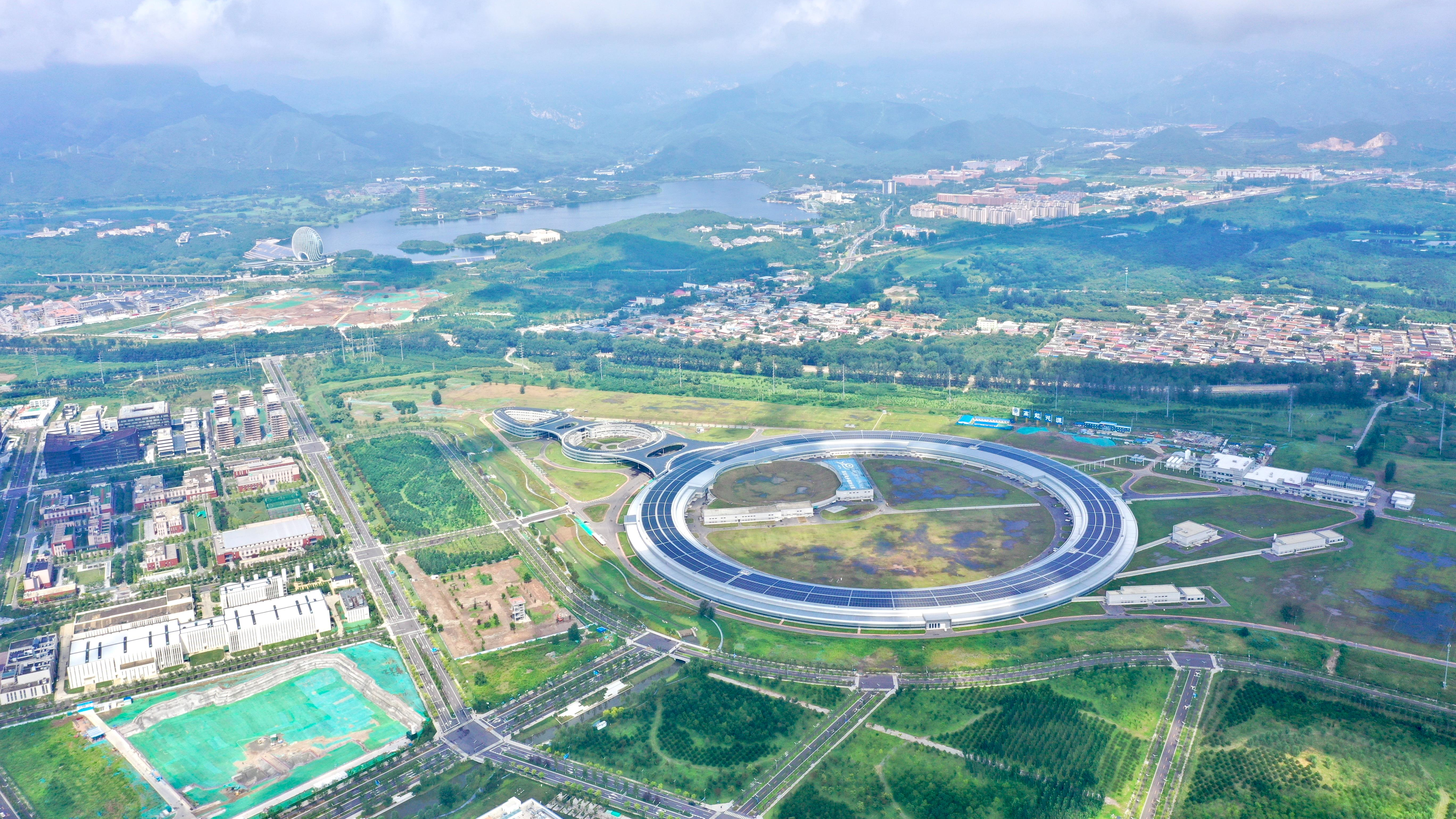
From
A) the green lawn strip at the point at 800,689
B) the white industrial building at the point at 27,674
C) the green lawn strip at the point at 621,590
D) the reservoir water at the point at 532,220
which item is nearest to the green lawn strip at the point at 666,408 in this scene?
the green lawn strip at the point at 621,590

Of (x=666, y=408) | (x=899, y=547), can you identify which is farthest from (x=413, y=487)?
(x=899, y=547)

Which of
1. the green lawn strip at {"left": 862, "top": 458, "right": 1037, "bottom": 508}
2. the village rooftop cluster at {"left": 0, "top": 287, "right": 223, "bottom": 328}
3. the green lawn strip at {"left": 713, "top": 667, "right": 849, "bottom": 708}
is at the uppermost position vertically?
the village rooftop cluster at {"left": 0, "top": 287, "right": 223, "bottom": 328}

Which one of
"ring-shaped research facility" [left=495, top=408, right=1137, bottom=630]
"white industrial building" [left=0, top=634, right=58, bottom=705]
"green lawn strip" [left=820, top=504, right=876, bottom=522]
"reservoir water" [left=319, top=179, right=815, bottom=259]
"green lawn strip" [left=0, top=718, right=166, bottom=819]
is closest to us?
"green lawn strip" [left=0, top=718, right=166, bottom=819]

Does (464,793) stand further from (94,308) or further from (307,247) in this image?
(307,247)

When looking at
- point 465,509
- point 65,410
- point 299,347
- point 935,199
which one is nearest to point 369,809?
point 465,509

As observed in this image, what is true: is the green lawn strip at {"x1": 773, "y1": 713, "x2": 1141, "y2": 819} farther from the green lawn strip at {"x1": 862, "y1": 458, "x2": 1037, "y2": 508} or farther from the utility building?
the utility building

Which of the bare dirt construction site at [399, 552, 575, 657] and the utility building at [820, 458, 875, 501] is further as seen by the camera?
the utility building at [820, 458, 875, 501]

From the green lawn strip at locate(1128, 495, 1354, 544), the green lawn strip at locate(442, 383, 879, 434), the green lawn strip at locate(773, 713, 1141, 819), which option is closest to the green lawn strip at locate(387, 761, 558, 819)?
the green lawn strip at locate(773, 713, 1141, 819)
